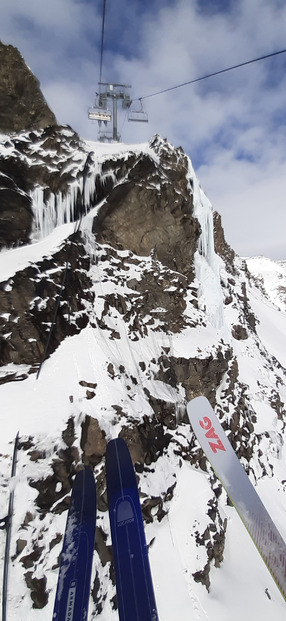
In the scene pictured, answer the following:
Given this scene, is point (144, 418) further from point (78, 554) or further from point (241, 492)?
point (78, 554)

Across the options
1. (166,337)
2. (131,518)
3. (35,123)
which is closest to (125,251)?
(166,337)

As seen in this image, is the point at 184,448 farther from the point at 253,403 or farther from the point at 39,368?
the point at 253,403

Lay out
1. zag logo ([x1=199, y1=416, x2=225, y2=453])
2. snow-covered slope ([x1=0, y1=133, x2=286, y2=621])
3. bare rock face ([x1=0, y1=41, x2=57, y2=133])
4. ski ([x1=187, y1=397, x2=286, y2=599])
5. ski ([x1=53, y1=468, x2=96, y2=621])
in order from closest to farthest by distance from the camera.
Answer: ski ([x1=53, y1=468, x2=96, y2=621]), ski ([x1=187, y1=397, x2=286, y2=599]), snow-covered slope ([x1=0, y1=133, x2=286, y2=621]), zag logo ([x1=199, y1=416, x2=225, y2=453]), bare rock face ([x1=0, y1=41, x2=57, y2=133])

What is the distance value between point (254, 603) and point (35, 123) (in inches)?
689

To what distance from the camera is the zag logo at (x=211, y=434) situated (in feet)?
20.7

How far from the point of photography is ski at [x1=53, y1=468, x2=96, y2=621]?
4.48 meters

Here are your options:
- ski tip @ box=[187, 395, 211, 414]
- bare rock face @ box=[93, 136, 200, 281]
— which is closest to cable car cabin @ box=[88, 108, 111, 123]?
bare rock face @ box=[93, 136, 200, 281]

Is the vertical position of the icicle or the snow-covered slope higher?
the icicle

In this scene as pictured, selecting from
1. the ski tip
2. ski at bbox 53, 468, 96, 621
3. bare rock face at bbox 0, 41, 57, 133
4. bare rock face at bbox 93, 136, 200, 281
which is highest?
bare rock face at bbox 0, 41, 57, 133

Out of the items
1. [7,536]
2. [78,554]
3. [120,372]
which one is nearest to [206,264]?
[120,372]

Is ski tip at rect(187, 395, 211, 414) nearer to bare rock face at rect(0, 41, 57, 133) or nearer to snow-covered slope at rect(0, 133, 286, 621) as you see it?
snow-covered slope at rect(0, 133, 286, 621)

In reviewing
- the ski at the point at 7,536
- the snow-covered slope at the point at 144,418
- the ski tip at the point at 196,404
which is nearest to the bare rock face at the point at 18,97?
the snow-covered slope at the point at 144,418

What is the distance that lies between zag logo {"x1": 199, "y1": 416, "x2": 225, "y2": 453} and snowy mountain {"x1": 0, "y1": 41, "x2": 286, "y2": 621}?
1933 millimetres

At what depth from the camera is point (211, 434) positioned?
660 centimetres
